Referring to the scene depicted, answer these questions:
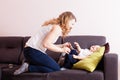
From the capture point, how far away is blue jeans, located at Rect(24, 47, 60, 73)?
9.55ft

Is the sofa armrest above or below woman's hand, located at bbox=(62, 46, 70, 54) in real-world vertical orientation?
below

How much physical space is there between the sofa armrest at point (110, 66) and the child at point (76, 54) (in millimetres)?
377

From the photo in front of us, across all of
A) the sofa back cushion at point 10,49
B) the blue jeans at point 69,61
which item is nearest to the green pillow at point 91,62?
the blue jeans at point 69,61

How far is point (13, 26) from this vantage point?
4.05 m

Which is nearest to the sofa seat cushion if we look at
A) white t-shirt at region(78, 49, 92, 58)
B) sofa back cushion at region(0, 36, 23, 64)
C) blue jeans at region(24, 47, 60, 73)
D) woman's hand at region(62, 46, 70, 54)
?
blue jeans at region(24, 47, 60, 73)

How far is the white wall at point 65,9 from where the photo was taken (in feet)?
12.3

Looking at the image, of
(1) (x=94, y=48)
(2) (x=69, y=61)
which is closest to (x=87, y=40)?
(1) (x=94, y=48)

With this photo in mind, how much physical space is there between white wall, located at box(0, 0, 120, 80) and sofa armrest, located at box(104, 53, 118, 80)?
2.90 feet

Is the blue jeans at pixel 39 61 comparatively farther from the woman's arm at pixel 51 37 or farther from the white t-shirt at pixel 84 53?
the white t-shirt at pixel 84 53

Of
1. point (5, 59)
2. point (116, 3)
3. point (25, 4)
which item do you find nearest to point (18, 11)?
point (25, 4)

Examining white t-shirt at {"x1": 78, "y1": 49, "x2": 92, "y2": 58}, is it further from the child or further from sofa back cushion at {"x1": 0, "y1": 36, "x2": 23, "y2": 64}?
sofa back cushion at {"x1": 0, "y1": 36, "x2": 23, "y2": 64}

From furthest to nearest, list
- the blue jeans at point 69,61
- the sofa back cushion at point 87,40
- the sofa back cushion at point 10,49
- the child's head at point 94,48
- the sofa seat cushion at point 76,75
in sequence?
1. the sofa back cushion at point 10,49
2. the sofa back cushion at point 87,40
3. the child's head at point 94,48
4. the blue jeans at point 69,61
5. the sofa seat cushion at point 76,75

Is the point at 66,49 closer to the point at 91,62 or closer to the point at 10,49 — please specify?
the point at 91,62

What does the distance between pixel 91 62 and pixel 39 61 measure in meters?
0.58
